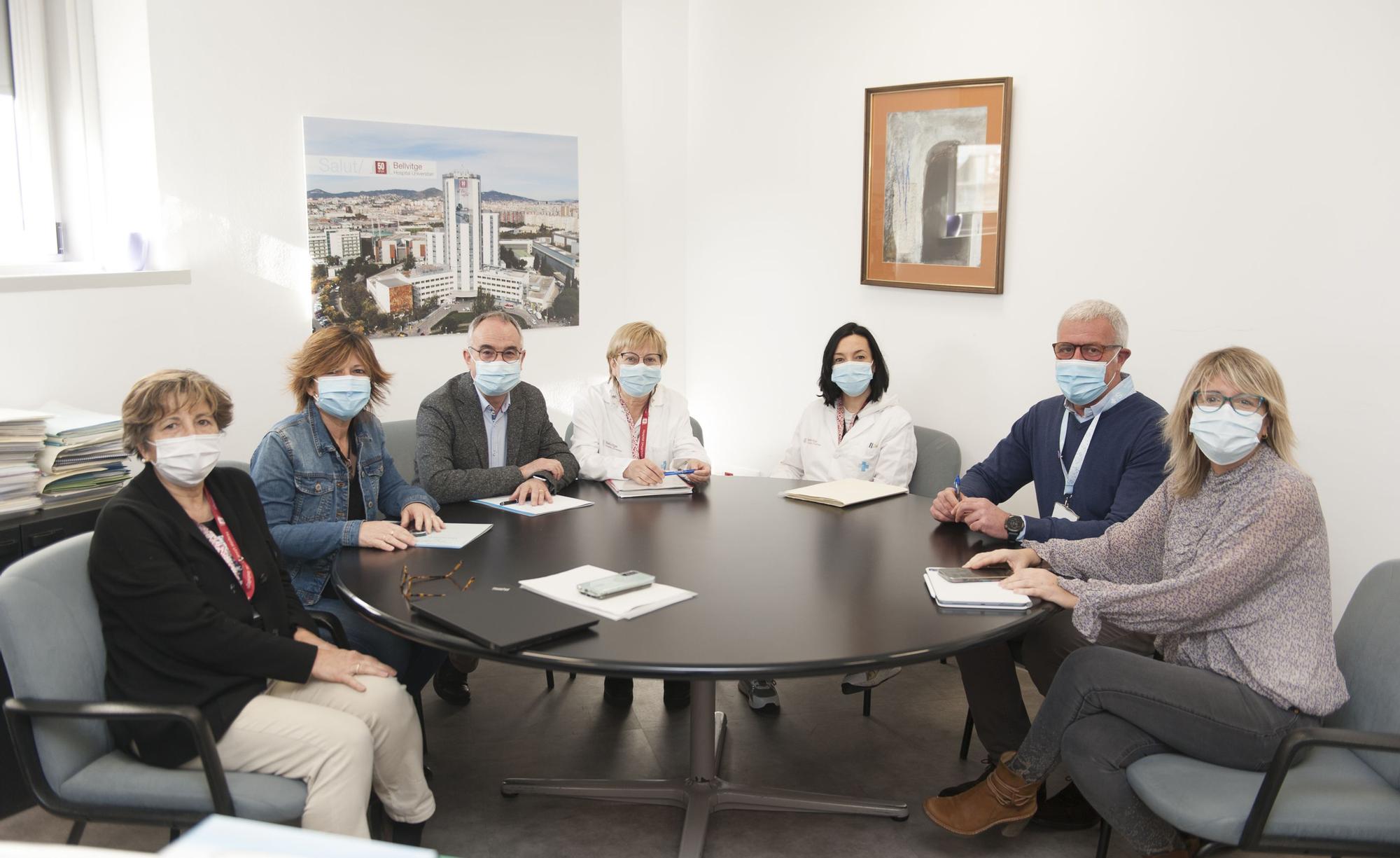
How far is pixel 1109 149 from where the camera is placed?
157 inches

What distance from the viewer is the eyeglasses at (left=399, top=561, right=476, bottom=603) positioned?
96.7 inches

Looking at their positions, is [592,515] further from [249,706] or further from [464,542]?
[249,706]

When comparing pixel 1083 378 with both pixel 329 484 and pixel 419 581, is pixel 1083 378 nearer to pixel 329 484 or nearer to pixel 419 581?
pixel 419 581

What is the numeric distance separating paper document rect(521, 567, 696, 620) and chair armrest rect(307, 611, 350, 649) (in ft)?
2.10

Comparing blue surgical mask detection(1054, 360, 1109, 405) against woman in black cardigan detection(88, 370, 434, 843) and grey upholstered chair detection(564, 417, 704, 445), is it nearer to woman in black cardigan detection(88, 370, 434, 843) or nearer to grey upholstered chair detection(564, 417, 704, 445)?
grey upholstered chair detection(564, 417, 704, 445)

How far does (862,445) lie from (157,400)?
248 cm

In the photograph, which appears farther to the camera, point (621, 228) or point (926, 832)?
point (621, 228)

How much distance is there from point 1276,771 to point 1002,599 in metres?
0.63

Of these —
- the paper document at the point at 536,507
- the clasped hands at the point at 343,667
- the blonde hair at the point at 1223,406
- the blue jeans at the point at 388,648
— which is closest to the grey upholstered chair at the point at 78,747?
the clasped hands at the point at 343,667

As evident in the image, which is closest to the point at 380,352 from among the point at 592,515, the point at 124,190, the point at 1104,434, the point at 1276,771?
the point at 124,190

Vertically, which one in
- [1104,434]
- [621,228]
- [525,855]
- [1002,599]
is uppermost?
[621,228]

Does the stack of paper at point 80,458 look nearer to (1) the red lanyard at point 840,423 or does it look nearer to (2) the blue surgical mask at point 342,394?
(2) the blue surgical mask at point 342,394

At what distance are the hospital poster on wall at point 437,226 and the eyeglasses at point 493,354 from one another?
122 centimetres

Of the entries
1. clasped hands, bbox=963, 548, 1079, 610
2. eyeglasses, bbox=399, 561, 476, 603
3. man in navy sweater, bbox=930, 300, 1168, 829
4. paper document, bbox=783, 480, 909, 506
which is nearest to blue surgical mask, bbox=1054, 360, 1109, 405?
man in navy sweater, bbox=930, 300, 1168, 829
